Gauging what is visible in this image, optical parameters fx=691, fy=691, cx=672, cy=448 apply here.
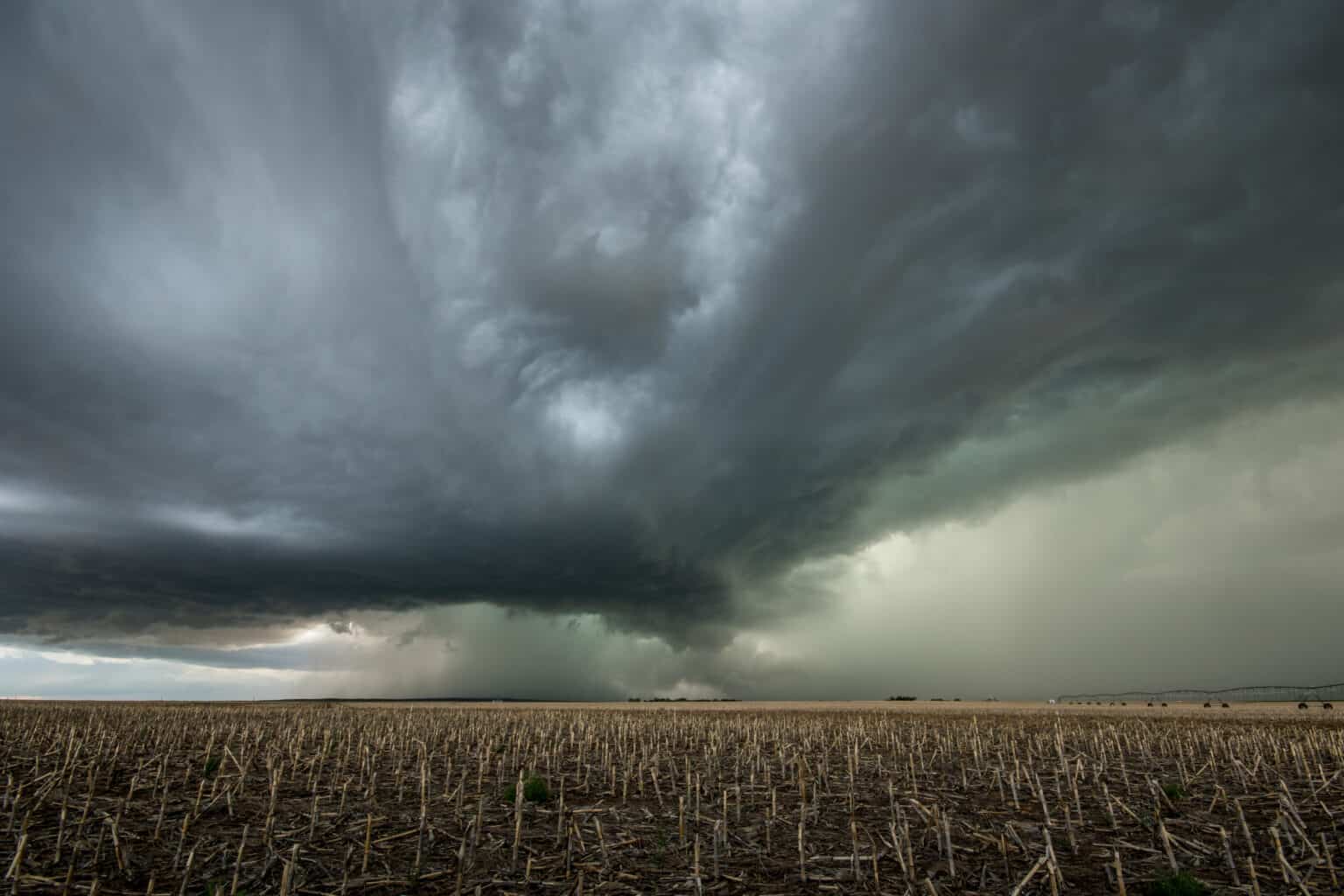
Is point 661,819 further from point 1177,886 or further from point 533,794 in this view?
point 1177,886

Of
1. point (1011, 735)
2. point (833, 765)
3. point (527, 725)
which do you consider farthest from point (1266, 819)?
point (527, 725)

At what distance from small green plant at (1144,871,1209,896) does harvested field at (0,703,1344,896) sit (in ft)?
1.98

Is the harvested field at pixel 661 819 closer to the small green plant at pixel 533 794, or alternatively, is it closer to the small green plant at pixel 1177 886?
the small green plant at pixel 533 794

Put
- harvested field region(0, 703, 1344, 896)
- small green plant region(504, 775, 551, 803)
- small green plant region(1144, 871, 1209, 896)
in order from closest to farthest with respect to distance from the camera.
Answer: small green plant region(1144, 871, 1209, 896), harvested field region(0, 703, 1344, 896), small green plant region(504, 775, 551, 803)

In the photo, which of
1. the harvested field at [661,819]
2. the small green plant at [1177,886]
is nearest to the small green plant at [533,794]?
the harvested field at [661,819]

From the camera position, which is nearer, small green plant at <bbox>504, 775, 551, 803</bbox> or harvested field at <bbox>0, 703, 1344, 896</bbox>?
harvested field at <bbox>0, 703, 1344, 896</bbox>

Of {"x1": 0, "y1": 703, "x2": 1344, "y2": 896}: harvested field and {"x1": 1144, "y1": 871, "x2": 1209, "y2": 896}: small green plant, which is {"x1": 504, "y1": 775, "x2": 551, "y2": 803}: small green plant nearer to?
{"x1": 0, "y1": 703, "x2": 1344, "y2": 896}: harvested field

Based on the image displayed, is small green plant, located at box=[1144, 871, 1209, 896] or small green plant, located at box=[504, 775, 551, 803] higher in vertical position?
small green plant, located at box=[504, 775, 551, 803]

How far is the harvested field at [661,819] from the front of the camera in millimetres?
15891

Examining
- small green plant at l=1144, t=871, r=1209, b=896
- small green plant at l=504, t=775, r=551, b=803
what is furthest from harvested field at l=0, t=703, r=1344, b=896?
small green plant at l=1144, t=871, r=1209, b=896

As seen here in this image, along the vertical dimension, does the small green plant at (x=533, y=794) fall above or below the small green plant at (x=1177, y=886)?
above

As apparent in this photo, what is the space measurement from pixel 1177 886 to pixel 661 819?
1341cm

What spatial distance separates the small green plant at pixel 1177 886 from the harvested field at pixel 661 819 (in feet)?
1.98

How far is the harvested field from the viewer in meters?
15.9
